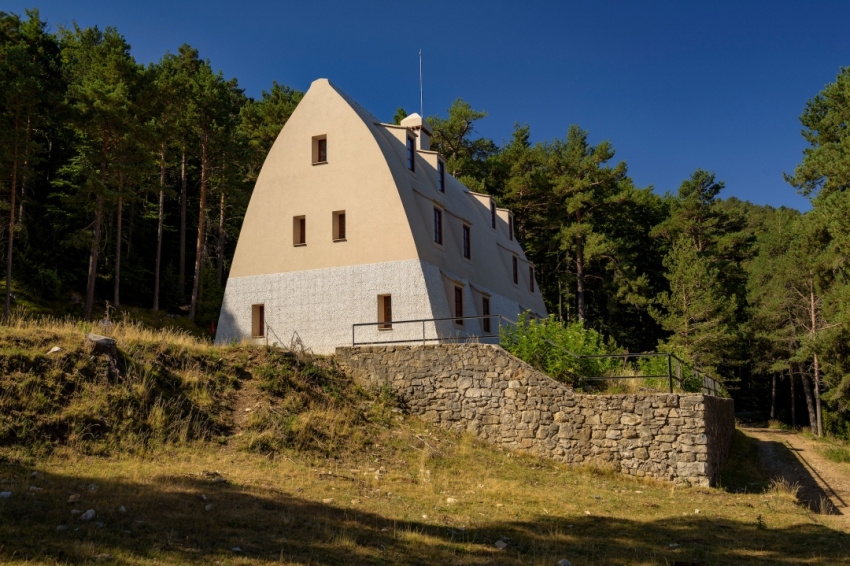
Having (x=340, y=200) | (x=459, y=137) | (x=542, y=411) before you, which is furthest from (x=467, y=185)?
(x=542, y=411)

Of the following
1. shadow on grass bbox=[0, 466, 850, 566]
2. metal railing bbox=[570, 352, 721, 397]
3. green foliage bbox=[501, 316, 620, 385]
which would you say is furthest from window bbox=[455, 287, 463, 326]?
shadow on grass bbox=[0, 466, 850, 566]

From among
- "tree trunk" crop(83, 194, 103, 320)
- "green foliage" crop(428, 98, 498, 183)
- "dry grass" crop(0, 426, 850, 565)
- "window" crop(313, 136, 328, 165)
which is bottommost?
"dry grass" crop(0, 426, 850, 565)

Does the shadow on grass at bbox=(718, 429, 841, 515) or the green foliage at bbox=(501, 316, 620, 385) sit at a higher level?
the green foliage at bbox=(501, 316, 620, 385)

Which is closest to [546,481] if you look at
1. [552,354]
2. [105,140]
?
[552,354]

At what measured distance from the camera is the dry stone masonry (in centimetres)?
1697

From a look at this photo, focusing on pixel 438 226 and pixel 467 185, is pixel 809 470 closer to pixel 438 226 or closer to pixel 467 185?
pixel 438 226

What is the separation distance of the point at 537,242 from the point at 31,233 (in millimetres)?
30856

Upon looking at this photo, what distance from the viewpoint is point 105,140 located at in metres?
31.9

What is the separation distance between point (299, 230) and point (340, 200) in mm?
1929

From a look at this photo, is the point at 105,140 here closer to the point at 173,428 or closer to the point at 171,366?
the point at 171,366

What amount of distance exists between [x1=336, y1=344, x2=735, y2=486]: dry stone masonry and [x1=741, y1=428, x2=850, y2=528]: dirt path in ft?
8.72

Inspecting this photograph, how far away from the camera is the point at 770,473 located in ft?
73.7

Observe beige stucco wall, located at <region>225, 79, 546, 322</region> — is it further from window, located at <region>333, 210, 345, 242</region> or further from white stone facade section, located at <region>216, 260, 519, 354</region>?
white stone facade section, located at <region>216, 260, 519, 354</region>

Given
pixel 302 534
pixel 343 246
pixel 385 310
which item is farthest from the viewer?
pixel 343 246
